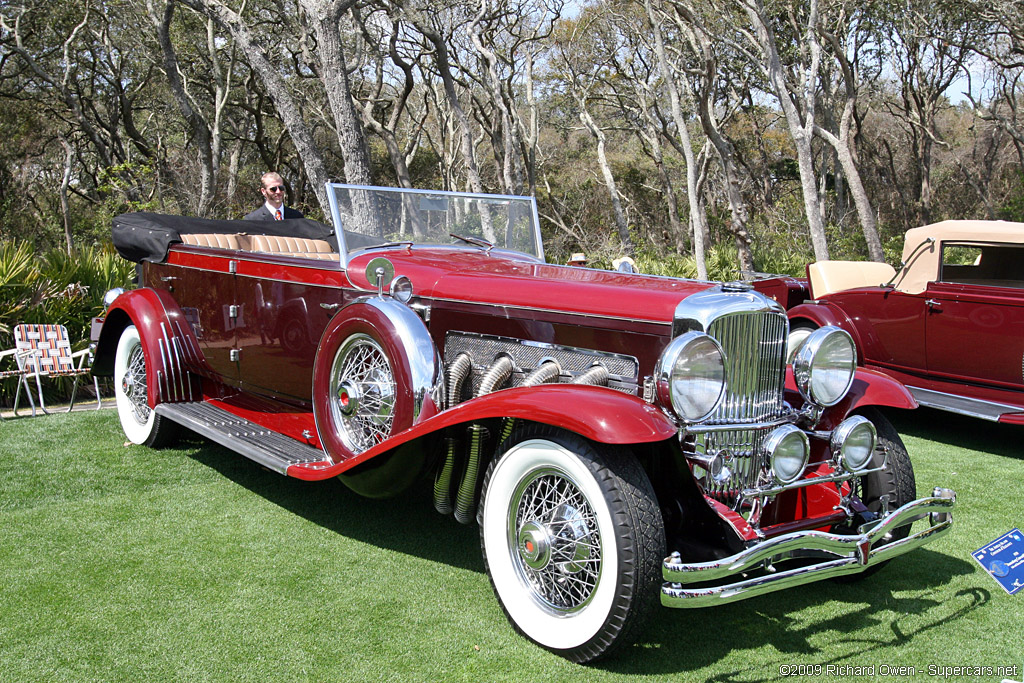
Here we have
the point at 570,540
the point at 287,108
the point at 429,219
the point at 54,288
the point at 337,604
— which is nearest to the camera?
Answer: the point at 570,540

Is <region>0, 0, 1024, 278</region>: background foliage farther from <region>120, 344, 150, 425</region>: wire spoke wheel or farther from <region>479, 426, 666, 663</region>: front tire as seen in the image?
<region>479, 426, 666, 663</region>: front tire

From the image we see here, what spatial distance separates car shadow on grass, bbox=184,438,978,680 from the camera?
3.05 metres

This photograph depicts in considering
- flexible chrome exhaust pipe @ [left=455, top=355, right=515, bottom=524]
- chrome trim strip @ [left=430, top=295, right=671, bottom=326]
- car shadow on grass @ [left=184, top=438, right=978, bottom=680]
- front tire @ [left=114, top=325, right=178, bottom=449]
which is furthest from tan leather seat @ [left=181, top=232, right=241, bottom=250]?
flexible chrome exhaust pipe @ [left=455, top=355, right=515, bottom=524]

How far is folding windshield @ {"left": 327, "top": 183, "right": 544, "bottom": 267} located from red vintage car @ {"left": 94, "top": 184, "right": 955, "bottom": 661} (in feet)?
0.04

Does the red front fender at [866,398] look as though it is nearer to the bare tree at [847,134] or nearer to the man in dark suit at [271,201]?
the man in dark suit at [271,201]

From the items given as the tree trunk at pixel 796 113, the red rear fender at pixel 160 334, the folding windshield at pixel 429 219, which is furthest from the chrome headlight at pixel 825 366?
the tree trunk at pixel 796 113

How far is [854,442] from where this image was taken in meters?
3.22

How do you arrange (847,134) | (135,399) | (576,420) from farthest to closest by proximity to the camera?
(847,134)
(135,399)
(576,420)

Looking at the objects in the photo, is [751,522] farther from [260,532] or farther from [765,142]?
[765,142]

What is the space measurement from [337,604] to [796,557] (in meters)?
1.89

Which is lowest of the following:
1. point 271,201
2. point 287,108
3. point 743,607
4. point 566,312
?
→ point 743,607

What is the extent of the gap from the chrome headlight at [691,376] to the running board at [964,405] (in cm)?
402

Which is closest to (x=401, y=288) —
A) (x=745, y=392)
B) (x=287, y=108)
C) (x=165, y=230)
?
(x=745, y=392)

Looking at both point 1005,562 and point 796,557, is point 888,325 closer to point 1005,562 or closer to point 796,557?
point 1005,562
